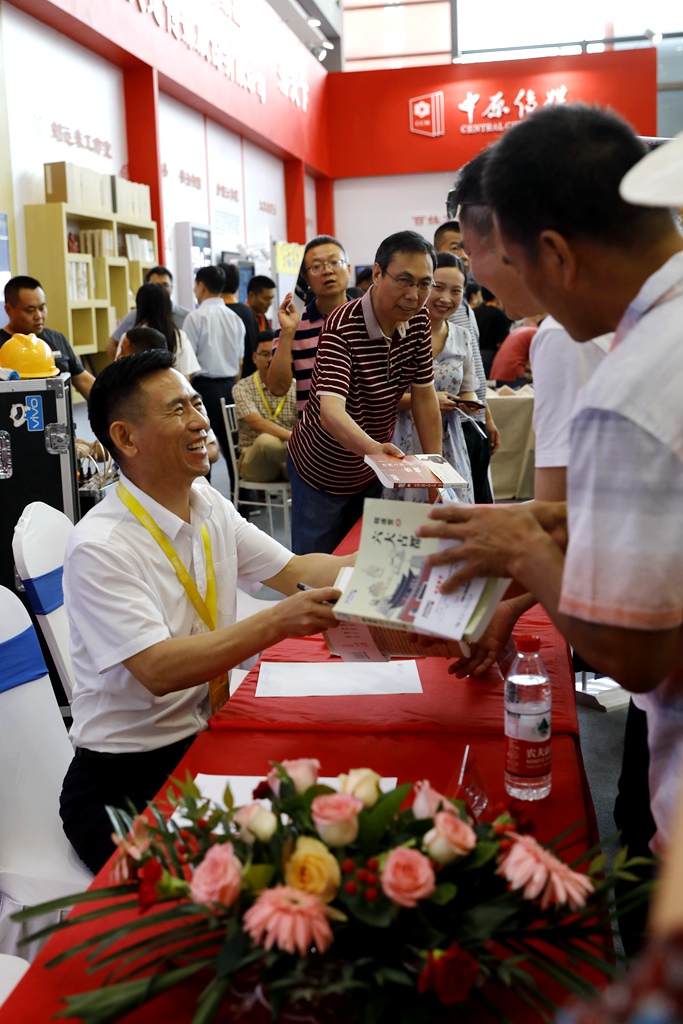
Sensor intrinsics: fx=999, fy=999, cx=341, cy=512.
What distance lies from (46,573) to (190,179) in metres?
8.06

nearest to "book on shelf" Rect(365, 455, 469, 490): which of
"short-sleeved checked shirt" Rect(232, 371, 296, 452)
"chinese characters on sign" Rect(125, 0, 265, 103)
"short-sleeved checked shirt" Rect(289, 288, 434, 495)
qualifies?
"short-sleeved checked shirt" Rect(289, 288, 434, 495)

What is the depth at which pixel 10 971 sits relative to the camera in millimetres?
1482

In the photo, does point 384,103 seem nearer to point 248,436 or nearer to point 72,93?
point 72,93

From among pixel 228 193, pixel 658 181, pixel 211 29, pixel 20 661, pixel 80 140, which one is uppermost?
pixel 211 29

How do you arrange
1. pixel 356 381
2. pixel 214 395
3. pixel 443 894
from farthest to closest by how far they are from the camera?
pixel 214 395
pixel 356 381
pixel 443 894

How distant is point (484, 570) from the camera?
1229 millimetres

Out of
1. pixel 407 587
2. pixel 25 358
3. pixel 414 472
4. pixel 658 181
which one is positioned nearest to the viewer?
pixel 658 181

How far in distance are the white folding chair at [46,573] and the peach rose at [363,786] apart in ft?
4.33

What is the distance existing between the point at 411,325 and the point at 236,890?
8.72 ft

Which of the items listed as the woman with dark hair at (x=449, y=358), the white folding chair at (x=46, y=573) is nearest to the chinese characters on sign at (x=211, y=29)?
the woman with dark hair at (x=449, y=358)

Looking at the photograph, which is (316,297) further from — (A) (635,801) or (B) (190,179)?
(B) (190,179)

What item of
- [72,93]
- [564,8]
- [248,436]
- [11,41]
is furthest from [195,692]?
[564,8]

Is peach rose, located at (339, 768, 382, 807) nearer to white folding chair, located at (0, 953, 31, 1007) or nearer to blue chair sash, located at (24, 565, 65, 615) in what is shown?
white folding chair, located at (0, 953, 31, 1007)

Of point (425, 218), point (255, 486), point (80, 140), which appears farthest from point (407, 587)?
point (425, 218)
